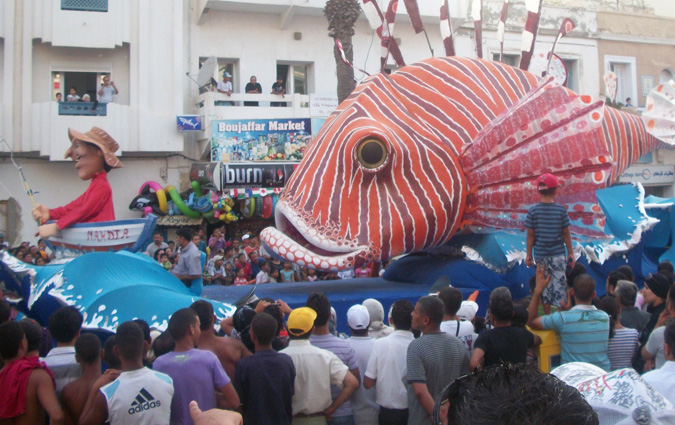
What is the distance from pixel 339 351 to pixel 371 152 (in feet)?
8.61

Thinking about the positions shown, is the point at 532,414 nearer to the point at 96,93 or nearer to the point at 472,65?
the point at 472,65

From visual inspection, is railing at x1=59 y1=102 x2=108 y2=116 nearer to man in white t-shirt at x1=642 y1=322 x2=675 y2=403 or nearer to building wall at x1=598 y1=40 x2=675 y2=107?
building wall at x1=598 y1=40 x2=675 y2=107

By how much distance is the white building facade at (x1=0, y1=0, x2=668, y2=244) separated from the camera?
1546 cm

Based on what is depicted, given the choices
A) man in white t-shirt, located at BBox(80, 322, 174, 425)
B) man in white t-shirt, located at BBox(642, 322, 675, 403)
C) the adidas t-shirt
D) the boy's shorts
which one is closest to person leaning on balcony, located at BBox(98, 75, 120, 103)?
the boy's shorts

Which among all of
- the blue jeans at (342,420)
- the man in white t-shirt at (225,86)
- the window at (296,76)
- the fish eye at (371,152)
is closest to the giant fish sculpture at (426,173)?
the fish eye at (371,152)

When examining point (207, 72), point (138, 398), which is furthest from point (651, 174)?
point (138, 398)

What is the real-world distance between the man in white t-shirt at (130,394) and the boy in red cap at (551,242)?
2.85 m

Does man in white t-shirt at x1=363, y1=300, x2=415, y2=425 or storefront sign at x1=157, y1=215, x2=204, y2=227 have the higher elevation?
storefront sign at x1=157, y1=215, x2=204, y2=227

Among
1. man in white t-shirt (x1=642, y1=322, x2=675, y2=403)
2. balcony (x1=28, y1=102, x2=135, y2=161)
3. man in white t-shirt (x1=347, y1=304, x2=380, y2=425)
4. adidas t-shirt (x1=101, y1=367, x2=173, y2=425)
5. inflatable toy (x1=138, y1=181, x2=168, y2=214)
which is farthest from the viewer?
inflatable toy (x1=138, y1=181, x2=168, y2=214)

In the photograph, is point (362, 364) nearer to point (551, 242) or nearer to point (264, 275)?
point (551, 242)

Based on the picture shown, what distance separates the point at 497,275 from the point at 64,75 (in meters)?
13.0

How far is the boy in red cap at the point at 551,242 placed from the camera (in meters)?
4.91

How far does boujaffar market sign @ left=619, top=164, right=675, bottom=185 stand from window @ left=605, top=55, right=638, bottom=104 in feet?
6.60

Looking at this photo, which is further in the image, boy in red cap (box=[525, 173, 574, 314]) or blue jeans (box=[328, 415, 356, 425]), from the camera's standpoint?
boy in red cap (box=[525, 173, 574, 314])
